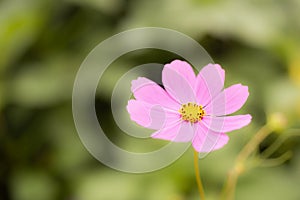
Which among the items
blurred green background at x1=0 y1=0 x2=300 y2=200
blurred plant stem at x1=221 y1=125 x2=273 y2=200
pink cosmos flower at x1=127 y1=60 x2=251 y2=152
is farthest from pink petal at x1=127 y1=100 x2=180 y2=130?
blurred green background at x1=0 y1=0 x2=300 y2=200

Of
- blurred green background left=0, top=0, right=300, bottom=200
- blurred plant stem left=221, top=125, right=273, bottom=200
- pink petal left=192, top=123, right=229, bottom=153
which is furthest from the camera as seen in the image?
blurred green background left=0, top=0, right=300, bottom=200

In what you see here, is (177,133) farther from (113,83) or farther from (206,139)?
(113,83)

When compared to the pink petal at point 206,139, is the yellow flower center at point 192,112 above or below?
above

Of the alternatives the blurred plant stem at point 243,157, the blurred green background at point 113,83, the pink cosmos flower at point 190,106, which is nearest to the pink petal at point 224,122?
the pink cosmos flower at point 190,106

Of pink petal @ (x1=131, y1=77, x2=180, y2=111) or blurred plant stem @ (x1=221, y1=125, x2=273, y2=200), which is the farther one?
blurred plant stem @ (x1=221, y1=125, x2=273, y2=200)

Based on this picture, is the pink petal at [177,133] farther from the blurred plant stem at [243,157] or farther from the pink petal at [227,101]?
the blurred plant stem at [243,157]

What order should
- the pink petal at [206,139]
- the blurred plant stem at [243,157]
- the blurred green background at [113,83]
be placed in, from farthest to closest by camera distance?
the blurred green background at [113,83]
the blurred plant stem at [243,157]
the pink petal at [206,139]

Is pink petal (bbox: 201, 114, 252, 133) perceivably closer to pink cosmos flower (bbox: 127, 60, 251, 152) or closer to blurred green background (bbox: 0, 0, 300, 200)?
pink cosmos flower (bbox: 127, 60, 251, 152)

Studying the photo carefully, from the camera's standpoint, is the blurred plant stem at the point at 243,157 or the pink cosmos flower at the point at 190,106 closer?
the pink cosmos flower at the point at 190,106

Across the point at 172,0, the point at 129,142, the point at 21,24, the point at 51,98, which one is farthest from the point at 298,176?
the point at 21,24
